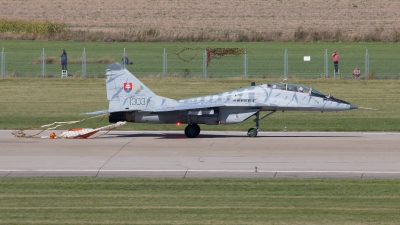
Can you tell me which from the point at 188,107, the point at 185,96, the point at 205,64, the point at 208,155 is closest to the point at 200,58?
the point at 205,64

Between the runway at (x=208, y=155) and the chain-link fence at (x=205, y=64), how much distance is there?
2001 cm

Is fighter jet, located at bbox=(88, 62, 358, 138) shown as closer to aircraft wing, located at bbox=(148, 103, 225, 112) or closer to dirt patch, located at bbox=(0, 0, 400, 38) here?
aircraft wing, located at bbox=(148, 103, 225, 112)

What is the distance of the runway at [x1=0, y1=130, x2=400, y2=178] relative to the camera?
19.9 meters

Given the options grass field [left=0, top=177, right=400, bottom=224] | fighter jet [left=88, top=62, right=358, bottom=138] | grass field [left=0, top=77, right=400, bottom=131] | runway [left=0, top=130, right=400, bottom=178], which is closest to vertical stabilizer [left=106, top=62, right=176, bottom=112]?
fighter jet [left=88, top=62, right=358, bottom=138]

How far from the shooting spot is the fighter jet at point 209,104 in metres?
27.3

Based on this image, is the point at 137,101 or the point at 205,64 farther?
the point at 205,64

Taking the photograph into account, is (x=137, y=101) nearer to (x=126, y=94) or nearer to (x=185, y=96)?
(x=126, y=94)

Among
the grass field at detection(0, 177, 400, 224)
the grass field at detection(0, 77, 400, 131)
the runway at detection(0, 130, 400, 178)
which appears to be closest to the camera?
the grass field at detection(0, 177, 400, 224)

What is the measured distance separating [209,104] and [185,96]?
559 inches

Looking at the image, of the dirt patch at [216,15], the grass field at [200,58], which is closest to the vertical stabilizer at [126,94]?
the grass field at [200,58]

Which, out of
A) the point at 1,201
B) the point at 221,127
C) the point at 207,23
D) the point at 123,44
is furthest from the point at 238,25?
the point at 1,201

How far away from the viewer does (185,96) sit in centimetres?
4138

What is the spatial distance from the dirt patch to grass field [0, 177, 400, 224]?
51.9 metres

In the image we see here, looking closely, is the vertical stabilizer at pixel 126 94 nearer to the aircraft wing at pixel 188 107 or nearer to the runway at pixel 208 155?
the aircraft wing at pixel 188 107
